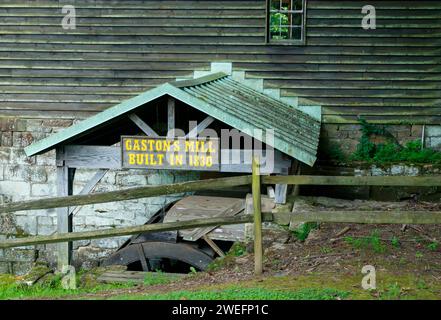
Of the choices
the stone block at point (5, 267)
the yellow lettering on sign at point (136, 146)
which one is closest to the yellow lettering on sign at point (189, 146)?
the yellow lettering on sign at point (136, 146)

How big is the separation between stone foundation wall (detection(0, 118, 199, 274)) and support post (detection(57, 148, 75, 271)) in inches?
132

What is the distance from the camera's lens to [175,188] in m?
7.43

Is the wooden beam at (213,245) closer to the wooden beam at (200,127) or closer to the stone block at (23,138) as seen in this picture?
the wooden beam at (200,127)

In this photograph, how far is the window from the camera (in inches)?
504

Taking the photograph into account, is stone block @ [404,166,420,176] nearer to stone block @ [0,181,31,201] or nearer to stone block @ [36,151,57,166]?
stone block @ [36,151,57,166]

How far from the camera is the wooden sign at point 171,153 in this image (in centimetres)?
930

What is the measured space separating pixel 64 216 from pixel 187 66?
4.63m

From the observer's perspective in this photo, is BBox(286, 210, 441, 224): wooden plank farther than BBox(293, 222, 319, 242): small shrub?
No

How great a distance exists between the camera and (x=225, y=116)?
364 inches

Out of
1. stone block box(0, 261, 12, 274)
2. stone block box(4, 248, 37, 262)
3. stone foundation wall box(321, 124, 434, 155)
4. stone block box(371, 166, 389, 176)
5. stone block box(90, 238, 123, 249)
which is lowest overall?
stone block box(0, 261, 12, 274)

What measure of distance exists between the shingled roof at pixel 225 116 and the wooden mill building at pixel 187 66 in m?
1.68

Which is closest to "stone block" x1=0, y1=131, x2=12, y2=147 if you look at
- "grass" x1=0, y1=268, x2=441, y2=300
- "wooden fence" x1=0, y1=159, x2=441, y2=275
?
"wooden fence" x1=0, y1=159, x2=441, y2=275

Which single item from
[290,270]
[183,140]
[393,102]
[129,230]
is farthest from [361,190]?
[129,230]
